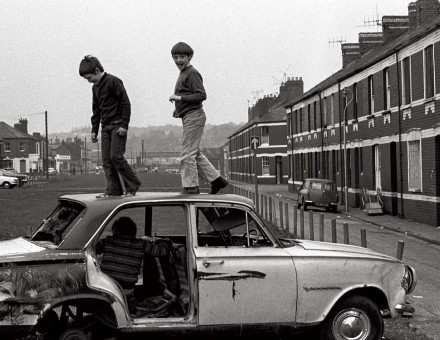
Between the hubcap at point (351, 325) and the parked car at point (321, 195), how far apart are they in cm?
2639

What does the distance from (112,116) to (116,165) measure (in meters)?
0.60

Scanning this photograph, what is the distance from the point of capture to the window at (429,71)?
24484 millimetres

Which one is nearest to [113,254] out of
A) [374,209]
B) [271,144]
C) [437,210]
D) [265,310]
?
[265,310]

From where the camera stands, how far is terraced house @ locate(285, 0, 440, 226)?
24562 millimetres

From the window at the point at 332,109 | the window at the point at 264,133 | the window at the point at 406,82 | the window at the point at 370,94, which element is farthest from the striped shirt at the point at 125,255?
the window at the point at 264,133

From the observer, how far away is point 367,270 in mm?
6621

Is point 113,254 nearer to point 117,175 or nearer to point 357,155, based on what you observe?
point 117,175

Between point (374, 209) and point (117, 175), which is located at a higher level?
point (117, 175)

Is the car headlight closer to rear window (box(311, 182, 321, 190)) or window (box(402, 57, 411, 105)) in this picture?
window (box(402, 57, 411, 105))

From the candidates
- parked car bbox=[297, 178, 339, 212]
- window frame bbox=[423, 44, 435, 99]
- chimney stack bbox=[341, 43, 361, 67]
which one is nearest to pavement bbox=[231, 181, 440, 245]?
parked car bbox=[297, 178, 339, 212]

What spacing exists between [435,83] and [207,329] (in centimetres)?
1986

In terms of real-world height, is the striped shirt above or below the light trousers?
below

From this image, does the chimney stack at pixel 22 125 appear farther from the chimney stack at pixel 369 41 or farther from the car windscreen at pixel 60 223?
the car windscreen at pixel 60 223

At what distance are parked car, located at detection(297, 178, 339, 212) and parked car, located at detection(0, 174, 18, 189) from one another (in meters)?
36.0
